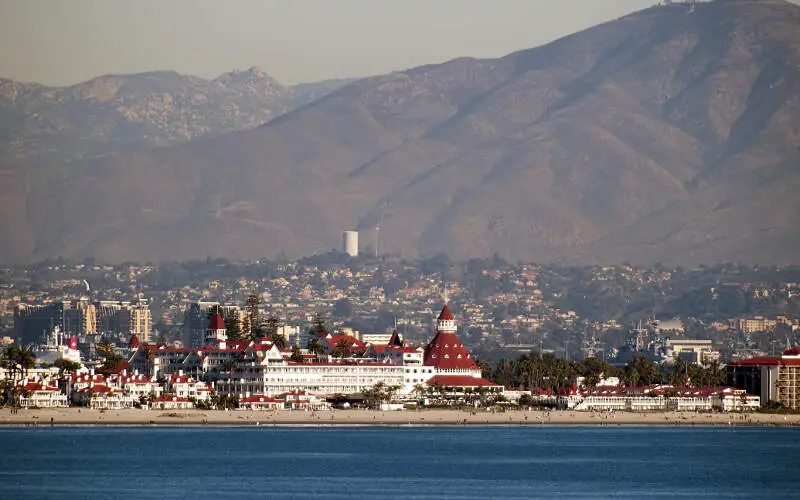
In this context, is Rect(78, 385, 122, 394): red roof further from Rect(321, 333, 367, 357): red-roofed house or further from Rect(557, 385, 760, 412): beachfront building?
Rect(557, 385, 760, 412): beachfront building

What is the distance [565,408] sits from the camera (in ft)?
516

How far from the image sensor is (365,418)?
471ft

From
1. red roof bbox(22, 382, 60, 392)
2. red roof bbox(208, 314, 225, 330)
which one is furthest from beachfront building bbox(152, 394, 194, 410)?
red roof bbox(208, 314, 225, 330)

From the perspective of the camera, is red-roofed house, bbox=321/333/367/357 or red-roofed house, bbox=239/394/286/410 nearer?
red-roofed house, bbox=239/394/286/410

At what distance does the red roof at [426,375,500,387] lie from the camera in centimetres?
15825

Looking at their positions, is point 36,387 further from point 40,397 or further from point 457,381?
point 457,381

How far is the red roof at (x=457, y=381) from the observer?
158250 mm

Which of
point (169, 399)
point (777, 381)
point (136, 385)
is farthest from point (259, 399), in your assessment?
point (777, 381)

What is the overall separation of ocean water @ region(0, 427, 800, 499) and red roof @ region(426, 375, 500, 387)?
1884 centimetres

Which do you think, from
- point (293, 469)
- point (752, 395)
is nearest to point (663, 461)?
point (293, 469)

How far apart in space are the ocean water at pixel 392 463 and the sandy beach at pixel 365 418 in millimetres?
3009

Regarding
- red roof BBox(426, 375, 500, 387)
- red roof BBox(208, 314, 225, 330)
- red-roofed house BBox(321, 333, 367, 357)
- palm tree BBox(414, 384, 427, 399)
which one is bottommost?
palm tree BBox(414, 384, 427, 399)

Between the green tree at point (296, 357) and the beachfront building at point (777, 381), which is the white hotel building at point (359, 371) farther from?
the beachfront building at point (777, 381)

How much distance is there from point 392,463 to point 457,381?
53.0 metres
